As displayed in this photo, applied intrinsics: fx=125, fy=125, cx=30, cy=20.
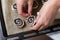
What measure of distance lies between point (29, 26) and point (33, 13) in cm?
7

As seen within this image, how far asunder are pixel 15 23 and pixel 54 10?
8.2 inches

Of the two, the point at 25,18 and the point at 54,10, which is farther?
the point at 25,18

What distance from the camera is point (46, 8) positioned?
448 millimetres

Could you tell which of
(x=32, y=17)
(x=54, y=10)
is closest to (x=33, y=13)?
(x=32, y=17)

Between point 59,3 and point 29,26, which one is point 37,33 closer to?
point 29,26

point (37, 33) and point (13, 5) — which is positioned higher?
point (13, 5)

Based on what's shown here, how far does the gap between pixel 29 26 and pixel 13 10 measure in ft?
0.36

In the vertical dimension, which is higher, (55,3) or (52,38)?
(55,3)

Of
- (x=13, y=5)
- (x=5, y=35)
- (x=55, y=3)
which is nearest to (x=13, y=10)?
(x=13, y=5)

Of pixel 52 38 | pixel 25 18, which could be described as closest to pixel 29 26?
pixel 25 18

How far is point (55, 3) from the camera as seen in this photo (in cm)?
45

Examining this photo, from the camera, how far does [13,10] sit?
0.60 metres

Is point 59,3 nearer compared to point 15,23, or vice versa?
point 59,3

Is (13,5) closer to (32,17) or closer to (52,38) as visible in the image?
(32,17)
